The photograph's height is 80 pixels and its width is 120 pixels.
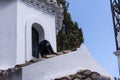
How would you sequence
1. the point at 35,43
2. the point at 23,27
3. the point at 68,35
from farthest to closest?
the point at 68,35, the point at 35,43, the point at 23,27

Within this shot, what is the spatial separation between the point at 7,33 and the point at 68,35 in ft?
32.2

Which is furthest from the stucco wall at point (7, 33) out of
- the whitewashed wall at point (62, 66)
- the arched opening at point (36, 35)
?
the whitewashed wall at point (62, 66)

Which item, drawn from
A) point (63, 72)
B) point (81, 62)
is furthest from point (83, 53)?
point (63, 72)

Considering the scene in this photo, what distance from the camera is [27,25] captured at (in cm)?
863

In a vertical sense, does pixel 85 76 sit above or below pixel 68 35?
below

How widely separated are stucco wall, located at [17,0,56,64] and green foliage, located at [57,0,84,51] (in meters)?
7.53

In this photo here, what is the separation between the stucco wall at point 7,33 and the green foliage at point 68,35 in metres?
8.47

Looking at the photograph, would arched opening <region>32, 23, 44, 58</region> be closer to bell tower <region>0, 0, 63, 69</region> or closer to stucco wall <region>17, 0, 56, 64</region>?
bell tower <region>0, 0, 63, 69</region>

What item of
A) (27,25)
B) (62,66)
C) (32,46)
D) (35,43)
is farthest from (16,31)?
(62,66)

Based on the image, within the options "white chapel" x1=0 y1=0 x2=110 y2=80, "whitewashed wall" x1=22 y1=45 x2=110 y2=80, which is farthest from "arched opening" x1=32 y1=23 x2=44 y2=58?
"whitewashed wall" x1=22 y1=45 x2=110 y2=80

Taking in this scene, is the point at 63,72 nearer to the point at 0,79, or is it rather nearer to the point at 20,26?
the point at 0,79

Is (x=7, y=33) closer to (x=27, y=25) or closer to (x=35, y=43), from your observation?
(x=27, y=25)

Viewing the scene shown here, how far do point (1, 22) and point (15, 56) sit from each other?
1.05 m

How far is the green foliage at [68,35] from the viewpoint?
17.3 meters
